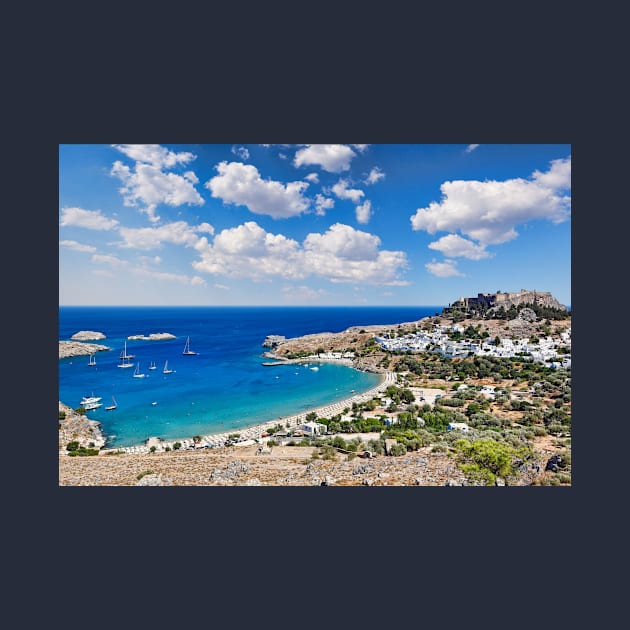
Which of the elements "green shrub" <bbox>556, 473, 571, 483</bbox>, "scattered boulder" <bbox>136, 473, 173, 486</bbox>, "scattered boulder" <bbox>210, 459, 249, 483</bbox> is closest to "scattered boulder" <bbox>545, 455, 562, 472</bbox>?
"green shrub" <bbox>556, 473, 571, 483</bbox>

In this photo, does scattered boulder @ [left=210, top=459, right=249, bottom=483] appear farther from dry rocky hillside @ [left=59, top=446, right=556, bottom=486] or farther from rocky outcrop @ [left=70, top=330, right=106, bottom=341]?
rocky outcrop @ [left=70, top=330, right=106, bottom=341]

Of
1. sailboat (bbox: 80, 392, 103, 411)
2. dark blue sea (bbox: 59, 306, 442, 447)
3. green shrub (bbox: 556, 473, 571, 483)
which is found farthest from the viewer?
sailboat (bbox: 80, 392, 103, 411)

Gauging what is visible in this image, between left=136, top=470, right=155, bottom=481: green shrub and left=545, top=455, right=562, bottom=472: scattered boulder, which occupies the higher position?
left=545, top=455, right=562, bottom=472: scattered boulder

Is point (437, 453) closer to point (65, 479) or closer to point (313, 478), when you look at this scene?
point (313, 478)

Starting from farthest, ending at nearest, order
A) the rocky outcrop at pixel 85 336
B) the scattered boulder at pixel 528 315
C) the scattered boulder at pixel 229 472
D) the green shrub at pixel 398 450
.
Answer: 1. the rocky outcrop at pixel 85 336
2. the scattered boulder at pixel 528 315
3. the green shrub at pixel 398 450
4. the scattered boulder at pixel 229 472

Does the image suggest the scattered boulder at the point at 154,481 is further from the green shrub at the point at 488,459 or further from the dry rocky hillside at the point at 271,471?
the green shrub at the point at 488,459

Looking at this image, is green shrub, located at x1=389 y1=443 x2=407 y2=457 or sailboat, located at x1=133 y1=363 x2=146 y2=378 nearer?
green shrub, located at x1=389 y1=443 x2=407 y2=457

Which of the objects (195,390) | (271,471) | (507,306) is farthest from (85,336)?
(507,306)

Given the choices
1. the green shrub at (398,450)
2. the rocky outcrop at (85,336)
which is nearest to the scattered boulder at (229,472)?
the green shrub at (398,450)
